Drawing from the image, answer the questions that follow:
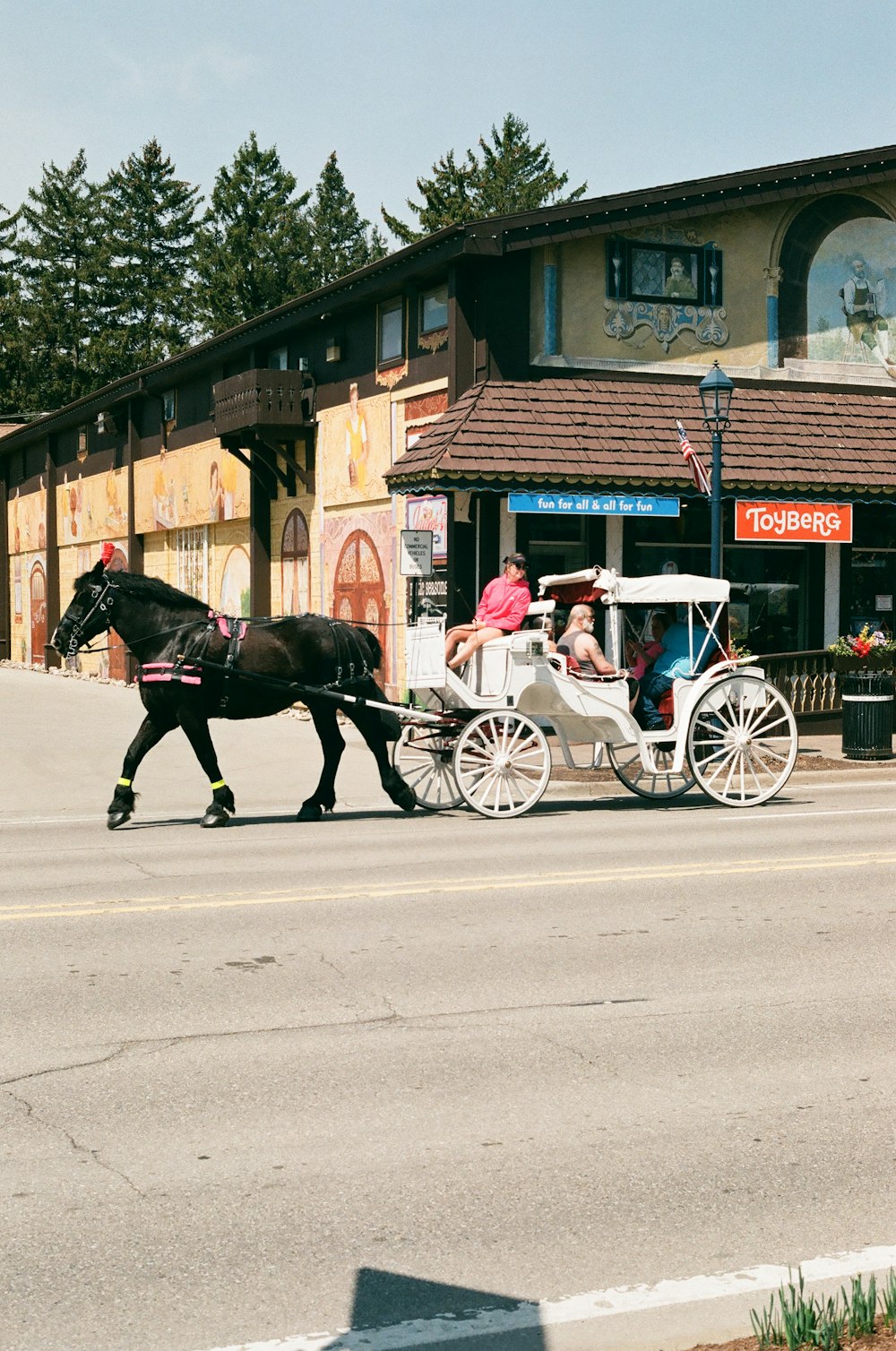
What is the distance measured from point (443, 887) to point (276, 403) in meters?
18.0

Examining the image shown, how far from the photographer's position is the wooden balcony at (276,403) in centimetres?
2694

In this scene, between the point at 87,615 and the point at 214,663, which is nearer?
the point at 214,663

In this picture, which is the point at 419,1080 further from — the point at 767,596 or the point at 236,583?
the point at 236,583

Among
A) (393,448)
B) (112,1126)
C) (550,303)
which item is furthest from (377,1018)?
(393,448)

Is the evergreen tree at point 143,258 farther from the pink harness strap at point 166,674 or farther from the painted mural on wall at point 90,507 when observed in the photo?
the pink harness strap at point 166,674

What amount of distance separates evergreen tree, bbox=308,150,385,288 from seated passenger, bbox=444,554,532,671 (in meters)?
64.6

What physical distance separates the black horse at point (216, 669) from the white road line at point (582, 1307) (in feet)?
31.9

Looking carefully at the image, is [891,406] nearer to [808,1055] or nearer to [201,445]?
[201,445]

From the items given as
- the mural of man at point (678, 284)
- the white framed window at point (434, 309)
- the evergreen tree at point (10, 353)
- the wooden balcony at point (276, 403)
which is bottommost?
the wooden balcony at point (276, 403)

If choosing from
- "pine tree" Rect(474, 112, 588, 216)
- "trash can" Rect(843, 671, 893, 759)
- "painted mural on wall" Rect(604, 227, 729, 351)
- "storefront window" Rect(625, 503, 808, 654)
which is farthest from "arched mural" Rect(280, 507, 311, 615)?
"pine tree" Rect(474, 112, 588, 216)

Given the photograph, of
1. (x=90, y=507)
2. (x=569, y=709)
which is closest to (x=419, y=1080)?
(x=569, y=709)

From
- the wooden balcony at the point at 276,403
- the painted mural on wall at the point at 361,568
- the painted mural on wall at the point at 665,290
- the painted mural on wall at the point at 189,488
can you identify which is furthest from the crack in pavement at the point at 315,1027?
the painted mural on wall at the point at 189,488

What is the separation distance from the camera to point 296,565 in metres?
28.6

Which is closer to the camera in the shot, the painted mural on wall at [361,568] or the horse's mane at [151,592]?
the horse's mane at [151,592]
